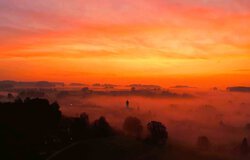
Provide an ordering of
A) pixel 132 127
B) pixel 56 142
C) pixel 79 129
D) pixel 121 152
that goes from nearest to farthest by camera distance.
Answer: pixel 121 152, pixel 56 142, pixel 79 129, pixel 132 127

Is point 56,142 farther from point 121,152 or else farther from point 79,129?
point 121,152

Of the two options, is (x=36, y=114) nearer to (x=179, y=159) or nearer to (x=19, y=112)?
(x=19, y=112)

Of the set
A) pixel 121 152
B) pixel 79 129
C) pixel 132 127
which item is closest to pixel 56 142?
pixel 79 129

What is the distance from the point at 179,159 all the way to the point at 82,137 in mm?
28005

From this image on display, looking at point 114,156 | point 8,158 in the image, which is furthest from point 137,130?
point 8,158

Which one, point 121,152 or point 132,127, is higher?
point 121,152

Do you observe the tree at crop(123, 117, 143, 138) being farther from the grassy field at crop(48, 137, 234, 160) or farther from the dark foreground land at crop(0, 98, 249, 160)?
the grassy field at crop(48, 137, 234, 160)

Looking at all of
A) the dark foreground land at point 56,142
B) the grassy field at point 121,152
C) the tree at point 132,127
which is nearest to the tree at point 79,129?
the dark foreground land at point 56,142

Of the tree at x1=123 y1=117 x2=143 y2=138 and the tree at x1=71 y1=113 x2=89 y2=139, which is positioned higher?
the tree at x1=71 y1=113 x2=89 y2=139

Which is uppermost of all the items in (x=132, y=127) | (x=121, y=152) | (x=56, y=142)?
(x=56, y=142)

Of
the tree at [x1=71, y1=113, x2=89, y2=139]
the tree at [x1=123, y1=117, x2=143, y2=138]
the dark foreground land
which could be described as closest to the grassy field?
the dark foreground land

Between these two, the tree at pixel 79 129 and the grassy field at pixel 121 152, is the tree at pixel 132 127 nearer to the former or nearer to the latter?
the tree at pixel 79 129

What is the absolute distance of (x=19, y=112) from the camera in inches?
3622

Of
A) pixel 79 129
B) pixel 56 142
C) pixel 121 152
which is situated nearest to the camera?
pixel 121 152
